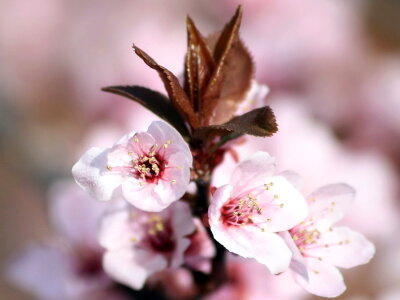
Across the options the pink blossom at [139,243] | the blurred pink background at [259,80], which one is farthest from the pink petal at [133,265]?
the blurred pink background at [259,80]

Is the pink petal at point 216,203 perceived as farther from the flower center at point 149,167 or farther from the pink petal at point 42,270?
the pink petal at point 42,270


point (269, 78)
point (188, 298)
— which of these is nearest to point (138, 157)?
point (188, 298)

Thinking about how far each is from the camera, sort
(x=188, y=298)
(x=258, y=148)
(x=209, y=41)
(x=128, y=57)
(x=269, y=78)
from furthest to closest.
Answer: (x=128, y=57), (x=269, y=78), (x=258, y=148), (x=188, y=298), (x=209, y=41)

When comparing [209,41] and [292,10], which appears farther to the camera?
[292,10]

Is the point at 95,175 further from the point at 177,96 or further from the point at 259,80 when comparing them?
the point at 259,80

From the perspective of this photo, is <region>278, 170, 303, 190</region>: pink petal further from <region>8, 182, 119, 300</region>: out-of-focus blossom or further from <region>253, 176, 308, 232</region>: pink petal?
<region>8, 182, 119, 300</region>: out-of-focus blossom

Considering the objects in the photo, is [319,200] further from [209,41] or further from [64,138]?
[64,138]

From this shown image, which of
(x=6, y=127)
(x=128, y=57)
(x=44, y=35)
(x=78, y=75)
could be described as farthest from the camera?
(x=44, y=35)
